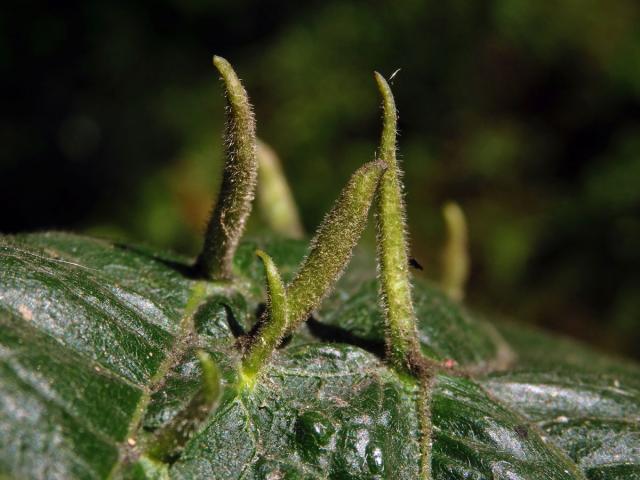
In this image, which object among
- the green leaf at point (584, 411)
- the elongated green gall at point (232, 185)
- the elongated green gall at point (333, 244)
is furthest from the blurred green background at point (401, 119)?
the elongated green gall at point (333, 244)

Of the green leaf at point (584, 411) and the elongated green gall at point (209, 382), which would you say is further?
the green leaf at point (584, 411)

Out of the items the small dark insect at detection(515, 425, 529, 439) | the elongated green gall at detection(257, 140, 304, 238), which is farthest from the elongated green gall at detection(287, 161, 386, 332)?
the elongated green gall at detection(257, 140, 304, 238)

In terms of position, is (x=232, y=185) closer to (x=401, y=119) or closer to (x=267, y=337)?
(x=267, y=337)

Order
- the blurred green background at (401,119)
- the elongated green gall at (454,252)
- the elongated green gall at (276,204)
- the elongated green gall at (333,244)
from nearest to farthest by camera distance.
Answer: the elongated green gall at (333,244), the elongated green gall at (454,252), the elongated green gall at (276,204), the blurred green background at (401,119)

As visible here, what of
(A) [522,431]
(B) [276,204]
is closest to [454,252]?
(B) [276,204]

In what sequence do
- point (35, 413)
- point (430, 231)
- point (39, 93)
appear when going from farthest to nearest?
point (39, 93)
point (430, 231)
point (35, 413)

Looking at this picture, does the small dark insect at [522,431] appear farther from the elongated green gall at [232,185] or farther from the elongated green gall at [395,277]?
the elongated green gall at [232,185]

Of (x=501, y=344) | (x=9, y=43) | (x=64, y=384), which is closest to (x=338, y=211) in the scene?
(x=64, y=384)

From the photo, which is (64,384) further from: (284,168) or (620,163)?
(620,163)
